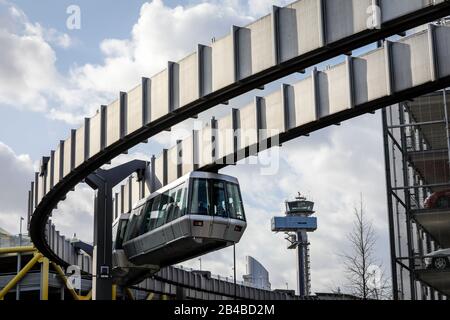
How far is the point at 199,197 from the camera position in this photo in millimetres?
28375

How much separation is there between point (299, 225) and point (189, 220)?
539 ft

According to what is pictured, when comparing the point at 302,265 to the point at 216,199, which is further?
the point at 302,265

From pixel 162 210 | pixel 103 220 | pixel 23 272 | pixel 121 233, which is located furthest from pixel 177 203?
pixel 23 272

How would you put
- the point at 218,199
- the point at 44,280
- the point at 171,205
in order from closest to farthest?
the point at 218,199 → the point at 171,205 → the point at 44,280

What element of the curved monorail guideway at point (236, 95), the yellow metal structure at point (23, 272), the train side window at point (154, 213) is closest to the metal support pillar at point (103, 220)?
the curved monorail guideway at point (236, 95)

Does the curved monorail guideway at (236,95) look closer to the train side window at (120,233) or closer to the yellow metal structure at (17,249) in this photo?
the train side window at (120,233)

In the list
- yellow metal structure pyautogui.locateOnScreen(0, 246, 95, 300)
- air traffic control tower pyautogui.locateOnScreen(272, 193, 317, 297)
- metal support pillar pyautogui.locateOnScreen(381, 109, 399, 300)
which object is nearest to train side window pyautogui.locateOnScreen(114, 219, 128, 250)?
metal support pillar pyautogui.locateOnScreen(381, 109, 399, 300)

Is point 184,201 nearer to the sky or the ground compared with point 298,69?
nearer to the ground

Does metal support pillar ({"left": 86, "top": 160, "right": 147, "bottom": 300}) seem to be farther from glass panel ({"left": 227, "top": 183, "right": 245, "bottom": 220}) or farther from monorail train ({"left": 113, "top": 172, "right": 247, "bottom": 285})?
glass panel ({"left": 227, "top": 183, "right": 245, "bottom": 220})

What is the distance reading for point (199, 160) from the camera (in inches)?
1188

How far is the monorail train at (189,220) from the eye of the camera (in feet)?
92.6

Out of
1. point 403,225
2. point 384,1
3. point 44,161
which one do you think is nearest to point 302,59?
point 384,1

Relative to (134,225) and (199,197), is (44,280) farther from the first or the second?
(199,197)

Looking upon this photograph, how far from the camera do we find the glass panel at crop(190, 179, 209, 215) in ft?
92.5
